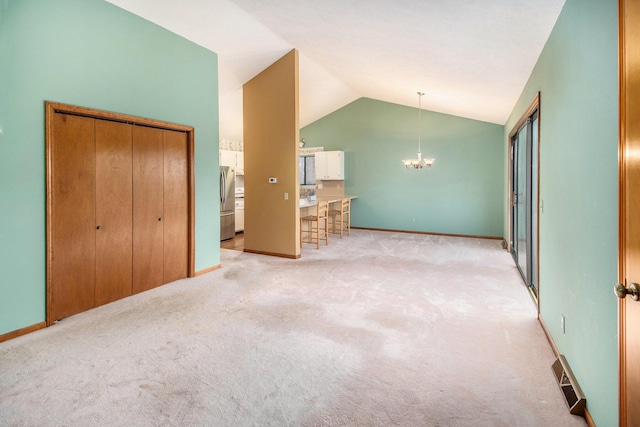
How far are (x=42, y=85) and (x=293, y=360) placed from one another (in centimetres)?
310

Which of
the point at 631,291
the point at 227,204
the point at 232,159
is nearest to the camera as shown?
the point at 631,291

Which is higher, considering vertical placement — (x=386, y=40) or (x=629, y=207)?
(x=386, y=40)

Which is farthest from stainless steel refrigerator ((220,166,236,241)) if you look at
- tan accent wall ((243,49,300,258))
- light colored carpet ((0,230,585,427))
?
light colored carpet ((0,230,585,427))

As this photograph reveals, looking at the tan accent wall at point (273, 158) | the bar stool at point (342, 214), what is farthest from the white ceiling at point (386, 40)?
the bar stool at point (342, 214)

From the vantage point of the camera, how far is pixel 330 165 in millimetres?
8977

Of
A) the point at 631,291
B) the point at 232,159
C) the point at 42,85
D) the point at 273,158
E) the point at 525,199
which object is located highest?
the point at 232,159

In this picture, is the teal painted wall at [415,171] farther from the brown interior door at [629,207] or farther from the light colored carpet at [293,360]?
the brown interior door at [629,207]

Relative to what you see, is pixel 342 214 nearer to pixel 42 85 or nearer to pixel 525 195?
pixel 525 195

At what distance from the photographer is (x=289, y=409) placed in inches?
74.3

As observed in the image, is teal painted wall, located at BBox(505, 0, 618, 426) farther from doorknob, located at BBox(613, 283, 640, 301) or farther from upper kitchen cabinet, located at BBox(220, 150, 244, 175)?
upper kitchen cabinet, located at BBox(220, 150, 244, 175)

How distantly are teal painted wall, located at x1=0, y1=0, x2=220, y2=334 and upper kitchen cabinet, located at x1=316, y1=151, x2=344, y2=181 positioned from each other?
17.1ft

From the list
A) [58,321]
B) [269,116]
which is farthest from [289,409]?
[269,116]

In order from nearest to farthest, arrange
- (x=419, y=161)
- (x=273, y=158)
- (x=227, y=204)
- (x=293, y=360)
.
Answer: (x=293, y=360)
(x=273, y=158)
(x=419, y=161)
(x=227, y=204)

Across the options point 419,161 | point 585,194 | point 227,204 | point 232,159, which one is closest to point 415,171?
point 419,161
